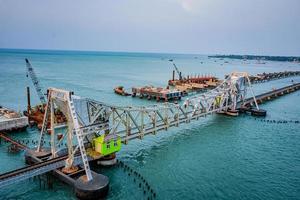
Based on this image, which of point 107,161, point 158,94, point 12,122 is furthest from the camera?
point 158,94

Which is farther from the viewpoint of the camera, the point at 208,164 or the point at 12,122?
the point at 12,122

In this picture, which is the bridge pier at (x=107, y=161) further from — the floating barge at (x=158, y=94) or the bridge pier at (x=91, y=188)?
the floating barge at (x=158, y=94)

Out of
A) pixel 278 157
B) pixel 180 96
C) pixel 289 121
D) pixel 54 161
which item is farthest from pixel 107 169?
pixel 180 96

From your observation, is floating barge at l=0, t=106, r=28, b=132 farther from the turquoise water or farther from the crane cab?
the crane cab

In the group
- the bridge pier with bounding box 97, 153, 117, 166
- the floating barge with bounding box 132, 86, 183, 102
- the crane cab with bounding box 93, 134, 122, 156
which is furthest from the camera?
the floating barge with bounding box 132, 86, 183, 102

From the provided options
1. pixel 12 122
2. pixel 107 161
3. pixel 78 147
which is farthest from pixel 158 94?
pixel 78 147

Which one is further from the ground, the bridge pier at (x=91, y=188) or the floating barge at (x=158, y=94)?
the floating barge at (x=158, y=94)

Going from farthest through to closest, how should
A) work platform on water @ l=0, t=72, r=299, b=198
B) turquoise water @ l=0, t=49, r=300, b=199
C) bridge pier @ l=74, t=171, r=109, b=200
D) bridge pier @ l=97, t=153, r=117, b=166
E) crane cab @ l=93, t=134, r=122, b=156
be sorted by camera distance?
bridge pier @ l=97, t=153, r=117, b=166 → crane cab @ l=93, t=134, r=122, b=156 → turquoise water @ l=0, t=49, r=300, b=199 → work platform on water @ l=0, t=72, r=299, b=198 → bridge pier @ l=74, t=171, r=109, b=200

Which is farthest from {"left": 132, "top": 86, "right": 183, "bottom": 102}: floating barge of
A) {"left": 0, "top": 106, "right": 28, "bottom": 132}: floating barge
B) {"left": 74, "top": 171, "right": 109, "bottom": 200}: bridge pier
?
{"left": 74, "top": 171, "right": 109, "bottom": 200}: bridge pier

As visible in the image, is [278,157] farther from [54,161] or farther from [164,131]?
[54,161]

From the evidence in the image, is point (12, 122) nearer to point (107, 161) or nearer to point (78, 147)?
Answer: point (78, 147)

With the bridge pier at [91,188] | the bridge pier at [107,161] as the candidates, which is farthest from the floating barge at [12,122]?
the bridge pier at [91,188]
